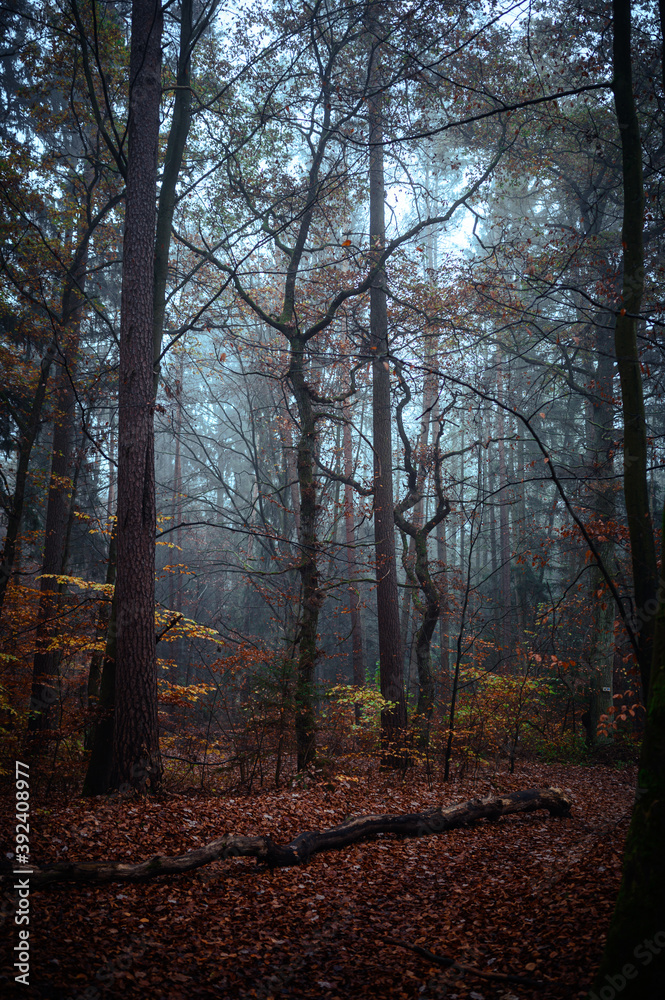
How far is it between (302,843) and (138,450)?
4520 millimetres

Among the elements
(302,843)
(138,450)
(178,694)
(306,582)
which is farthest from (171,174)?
(302,843)

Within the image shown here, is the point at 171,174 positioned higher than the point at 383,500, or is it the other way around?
the point at 171,174

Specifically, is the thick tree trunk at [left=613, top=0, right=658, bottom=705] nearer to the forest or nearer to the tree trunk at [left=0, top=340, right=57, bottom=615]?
the forest

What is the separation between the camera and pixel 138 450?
6680mm

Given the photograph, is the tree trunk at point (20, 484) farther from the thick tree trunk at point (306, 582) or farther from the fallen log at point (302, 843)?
the fallen log at point (302, 843)

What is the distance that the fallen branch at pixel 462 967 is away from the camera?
3061 millimetres

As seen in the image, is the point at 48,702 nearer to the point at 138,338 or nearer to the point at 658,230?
the point at 138,338

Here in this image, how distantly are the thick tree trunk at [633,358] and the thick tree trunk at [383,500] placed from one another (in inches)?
195

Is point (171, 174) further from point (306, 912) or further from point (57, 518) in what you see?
point (306, 912)

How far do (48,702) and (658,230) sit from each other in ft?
48.8

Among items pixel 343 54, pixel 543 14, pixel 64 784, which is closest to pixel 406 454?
pixel 343 54

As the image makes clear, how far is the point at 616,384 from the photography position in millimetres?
13969

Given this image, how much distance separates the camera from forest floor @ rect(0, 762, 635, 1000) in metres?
3.23

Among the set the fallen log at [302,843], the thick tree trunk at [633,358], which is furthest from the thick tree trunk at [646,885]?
the fallen log at [302,843]
